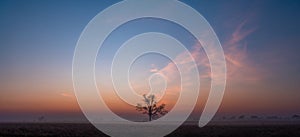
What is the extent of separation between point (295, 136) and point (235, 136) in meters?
6.86

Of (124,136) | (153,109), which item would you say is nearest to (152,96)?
(153,109)

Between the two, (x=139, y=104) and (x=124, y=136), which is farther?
(x=139, y=104)

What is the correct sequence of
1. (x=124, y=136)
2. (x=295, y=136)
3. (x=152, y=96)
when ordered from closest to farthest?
1. (x=295, y=136)
2. (x=124, y=136)
3. (x=152, y=96)

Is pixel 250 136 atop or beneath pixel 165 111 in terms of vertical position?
beneath

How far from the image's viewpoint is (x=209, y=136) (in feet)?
137

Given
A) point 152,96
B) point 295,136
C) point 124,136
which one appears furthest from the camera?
point 152,96

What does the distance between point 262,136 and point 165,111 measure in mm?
41841

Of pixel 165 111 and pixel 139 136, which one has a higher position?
pixel 165 111

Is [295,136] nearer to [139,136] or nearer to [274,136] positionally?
[274,136]

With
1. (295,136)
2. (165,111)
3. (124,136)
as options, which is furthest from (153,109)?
(295,136)

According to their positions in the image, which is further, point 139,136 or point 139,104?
point 139,104

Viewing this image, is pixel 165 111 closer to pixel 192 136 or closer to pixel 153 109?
pixel 153 109

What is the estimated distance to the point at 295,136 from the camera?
39.4 meters

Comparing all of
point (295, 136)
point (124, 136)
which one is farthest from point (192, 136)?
point (295, 136)
